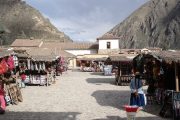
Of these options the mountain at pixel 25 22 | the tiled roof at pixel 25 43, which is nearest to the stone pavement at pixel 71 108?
the tiled roof at pixel 25 43

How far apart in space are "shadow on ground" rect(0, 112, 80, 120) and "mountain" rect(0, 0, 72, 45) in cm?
10606

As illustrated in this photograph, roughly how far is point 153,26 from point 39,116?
138 metres

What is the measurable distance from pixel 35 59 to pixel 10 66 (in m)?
11.4

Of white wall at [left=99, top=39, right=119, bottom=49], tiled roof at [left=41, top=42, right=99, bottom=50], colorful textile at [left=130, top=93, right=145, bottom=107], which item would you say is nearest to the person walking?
colorful textile at [left=130, top=93, right=145, bottom=107]

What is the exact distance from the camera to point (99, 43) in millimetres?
73000

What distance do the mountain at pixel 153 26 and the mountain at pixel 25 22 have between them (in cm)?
2778

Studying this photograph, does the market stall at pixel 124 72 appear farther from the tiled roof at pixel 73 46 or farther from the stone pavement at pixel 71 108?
the tiled roof at pixel 73 46

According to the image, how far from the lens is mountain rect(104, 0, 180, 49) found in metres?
136

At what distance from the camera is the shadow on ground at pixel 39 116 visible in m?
13.3

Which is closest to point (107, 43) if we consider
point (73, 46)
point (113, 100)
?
point (73, 46)

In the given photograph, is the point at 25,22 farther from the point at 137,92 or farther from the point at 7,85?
the point at 137,92

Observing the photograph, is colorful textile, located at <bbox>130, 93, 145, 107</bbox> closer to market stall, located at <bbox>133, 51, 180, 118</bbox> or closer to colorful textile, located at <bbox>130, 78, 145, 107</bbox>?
colorful textile, located at <bbox>130, 78, 145, 107</bbox>

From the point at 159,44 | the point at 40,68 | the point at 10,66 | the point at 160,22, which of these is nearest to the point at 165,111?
the point at 10,66

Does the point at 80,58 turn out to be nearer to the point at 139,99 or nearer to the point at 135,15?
the point at 139,99
